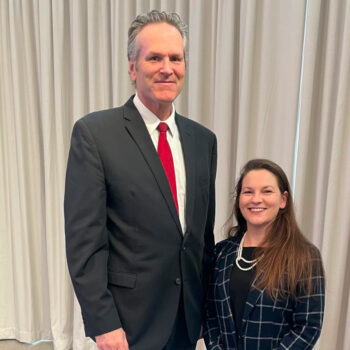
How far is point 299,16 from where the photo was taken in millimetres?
1798

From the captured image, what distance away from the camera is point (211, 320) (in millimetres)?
1351

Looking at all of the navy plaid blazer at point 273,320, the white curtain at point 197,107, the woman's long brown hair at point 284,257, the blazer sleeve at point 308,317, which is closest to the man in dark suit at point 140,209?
the navy plaid blazer at point 273,320

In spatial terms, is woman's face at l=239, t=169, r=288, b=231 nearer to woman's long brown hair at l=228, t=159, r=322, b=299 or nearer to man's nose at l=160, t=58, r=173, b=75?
woman's long brown hair at l=228, t=159, r=322, b=299

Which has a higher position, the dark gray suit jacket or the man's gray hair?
the man's gray hair

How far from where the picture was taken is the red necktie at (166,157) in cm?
119

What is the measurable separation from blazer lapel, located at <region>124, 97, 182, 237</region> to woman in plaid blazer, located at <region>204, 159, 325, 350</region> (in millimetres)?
284

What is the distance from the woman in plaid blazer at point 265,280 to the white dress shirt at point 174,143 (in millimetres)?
232

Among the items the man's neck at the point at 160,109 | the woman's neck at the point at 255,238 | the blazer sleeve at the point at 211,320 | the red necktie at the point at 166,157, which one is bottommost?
the blazer sleeve at the point at 211,320

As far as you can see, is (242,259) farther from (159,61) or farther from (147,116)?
(159,61)

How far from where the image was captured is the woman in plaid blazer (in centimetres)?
116

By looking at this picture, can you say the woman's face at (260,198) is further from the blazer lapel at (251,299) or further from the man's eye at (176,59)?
the man's eye at (176,59)

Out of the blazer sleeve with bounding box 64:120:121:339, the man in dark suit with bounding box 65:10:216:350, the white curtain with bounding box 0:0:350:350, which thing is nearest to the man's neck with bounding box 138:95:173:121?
the man in dark suit with bounding box 65:10:216:350

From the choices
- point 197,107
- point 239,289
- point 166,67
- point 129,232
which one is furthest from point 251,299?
point 197,107

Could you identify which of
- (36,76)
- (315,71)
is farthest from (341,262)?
(36,76)
